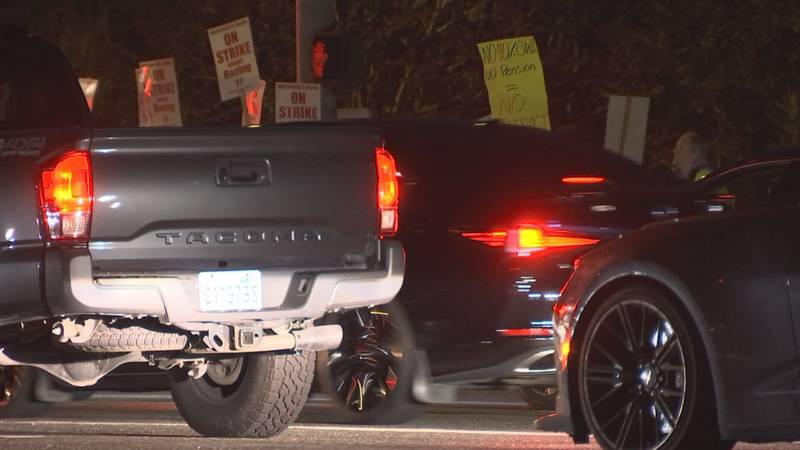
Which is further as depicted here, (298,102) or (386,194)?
(298,102)

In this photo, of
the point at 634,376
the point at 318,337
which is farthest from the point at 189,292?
the point at 634,376

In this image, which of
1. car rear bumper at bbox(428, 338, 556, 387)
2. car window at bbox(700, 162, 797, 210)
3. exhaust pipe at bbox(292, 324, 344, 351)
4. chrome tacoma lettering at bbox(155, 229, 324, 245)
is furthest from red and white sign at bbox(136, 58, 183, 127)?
chrome tacoma lettering at bbox(155, 229, 324, 245)

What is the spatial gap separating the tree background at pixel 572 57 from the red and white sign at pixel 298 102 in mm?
12364

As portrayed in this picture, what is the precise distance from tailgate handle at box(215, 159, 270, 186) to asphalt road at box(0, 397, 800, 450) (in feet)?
4.19

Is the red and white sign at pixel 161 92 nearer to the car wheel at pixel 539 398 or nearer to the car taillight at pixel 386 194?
the car wheel at pixel 539 398

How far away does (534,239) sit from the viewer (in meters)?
9.91

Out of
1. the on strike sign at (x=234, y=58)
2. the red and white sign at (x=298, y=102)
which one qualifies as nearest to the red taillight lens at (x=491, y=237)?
the red and white sign at (x=298, y=102)

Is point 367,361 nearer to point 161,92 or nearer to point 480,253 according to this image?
point 480,253

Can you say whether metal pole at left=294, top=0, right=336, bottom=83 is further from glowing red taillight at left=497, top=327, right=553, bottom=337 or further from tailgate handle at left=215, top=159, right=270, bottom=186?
tailgate handle at left=215, top=159, right=270, bottom=186

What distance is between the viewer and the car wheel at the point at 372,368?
33.9ft

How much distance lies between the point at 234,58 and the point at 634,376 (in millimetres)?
15736

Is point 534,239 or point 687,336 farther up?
point 687,336

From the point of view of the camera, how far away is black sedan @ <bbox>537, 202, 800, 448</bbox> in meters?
7.26

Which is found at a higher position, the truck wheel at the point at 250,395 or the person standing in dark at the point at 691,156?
the person standing in dark at the point at 691,156
